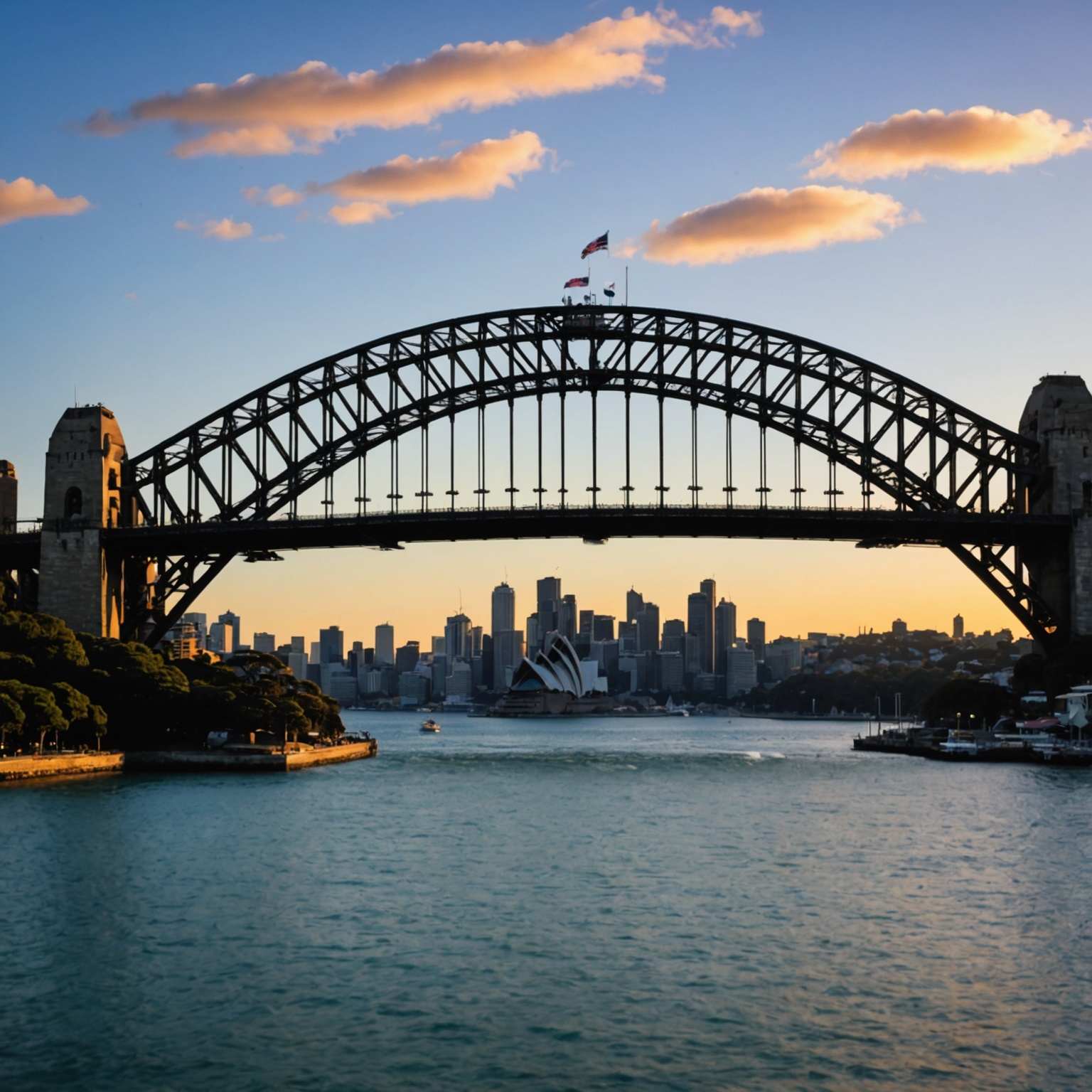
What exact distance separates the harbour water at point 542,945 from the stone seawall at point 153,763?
7640mm

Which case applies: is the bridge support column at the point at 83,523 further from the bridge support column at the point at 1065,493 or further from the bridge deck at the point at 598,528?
the bridge support column at the point at 1065,493

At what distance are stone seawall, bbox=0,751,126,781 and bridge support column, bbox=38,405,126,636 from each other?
18.6 m

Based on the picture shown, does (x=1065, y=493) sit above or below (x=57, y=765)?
above

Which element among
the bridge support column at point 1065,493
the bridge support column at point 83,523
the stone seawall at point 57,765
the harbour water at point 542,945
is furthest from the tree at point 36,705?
the bridge support column at point 1065,493

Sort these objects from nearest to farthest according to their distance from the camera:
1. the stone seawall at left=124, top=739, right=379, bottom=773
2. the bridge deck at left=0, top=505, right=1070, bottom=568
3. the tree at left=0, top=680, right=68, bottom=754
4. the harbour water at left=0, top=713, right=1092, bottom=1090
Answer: the harbour water at left=0, top=713, right=1092, bottom=1090 → the tree at left=0, top=680, right=68, bottom=754 → the stone seawall at left=124, top=739, right=379, bottom=773 → the bridge deck at left=0, top=505, right=1070, bottom=568

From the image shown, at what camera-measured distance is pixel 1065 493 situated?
10388 centimetres

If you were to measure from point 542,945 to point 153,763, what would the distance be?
54.6 m

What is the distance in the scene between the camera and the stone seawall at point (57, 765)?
2899 inches

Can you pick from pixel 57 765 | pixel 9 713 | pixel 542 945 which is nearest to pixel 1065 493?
pixel 57 765

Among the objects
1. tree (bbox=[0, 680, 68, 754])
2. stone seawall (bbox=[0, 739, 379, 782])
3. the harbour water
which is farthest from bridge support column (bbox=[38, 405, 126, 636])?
the harbour water

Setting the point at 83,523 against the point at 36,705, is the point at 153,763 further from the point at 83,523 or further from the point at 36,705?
the point at 83,523

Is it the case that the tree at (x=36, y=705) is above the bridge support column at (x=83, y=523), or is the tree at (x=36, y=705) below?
below

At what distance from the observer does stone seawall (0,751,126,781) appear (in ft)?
242

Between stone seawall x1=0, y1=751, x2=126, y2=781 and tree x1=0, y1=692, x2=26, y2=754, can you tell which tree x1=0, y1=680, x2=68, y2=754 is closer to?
tree x1=0, y1=692, x2=26, y2=754
